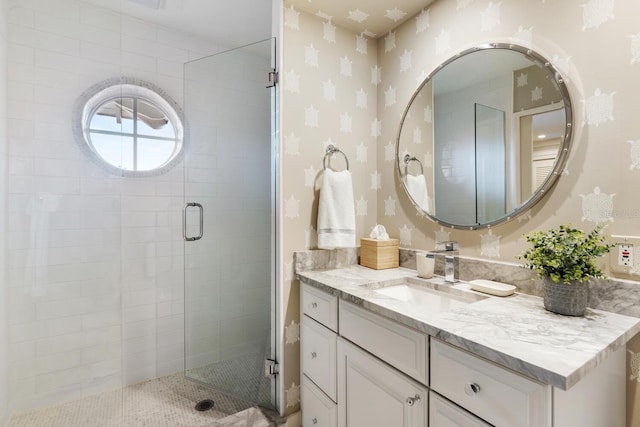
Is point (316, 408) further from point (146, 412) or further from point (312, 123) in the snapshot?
point (312, 123)

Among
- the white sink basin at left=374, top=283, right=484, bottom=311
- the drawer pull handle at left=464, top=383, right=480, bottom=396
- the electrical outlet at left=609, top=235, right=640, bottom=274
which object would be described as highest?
the electrical outlet at left=609, top=235, right=640, bottom=274

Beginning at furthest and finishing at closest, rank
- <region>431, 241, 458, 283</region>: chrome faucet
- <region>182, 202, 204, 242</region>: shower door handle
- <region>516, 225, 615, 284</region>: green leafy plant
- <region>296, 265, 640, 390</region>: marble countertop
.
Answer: <region>182, 202, 204, 242</region>: shower door handle
<region>431, 241, 458, 283</region>: chrome faucet
<region>516, 225, 615, 284</region>: green leafy plant
<region>296, 265, 640, 390</region>: marble countertop

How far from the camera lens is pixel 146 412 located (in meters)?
1.79

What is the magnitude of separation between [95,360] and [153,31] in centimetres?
222

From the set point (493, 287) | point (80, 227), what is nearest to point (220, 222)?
point (80, 227)

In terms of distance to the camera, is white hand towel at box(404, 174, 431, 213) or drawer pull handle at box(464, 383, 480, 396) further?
white hand towel at box(404, 174, 431, 213)

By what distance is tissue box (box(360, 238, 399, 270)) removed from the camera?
1707 millimetres

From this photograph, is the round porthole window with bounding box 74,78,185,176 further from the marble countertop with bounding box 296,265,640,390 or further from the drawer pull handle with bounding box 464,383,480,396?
the drawer pull handle with bounding box 464,383,480,396

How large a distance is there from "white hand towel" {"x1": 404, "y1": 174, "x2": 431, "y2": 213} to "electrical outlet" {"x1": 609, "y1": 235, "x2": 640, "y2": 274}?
2.44 feet

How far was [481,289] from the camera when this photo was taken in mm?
1258

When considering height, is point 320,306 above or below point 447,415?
above

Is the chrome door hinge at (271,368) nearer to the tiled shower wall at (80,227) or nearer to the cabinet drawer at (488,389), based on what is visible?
the tiled shower wall at (80,227)

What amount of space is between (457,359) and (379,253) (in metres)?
0.87

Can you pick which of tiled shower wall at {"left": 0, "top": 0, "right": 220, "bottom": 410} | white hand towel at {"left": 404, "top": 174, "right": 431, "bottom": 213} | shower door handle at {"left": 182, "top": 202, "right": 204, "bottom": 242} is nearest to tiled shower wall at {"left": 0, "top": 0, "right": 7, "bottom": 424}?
tiled shower wall at {"left": 0, "top": 0, "right": 220, "bottom": 410}
